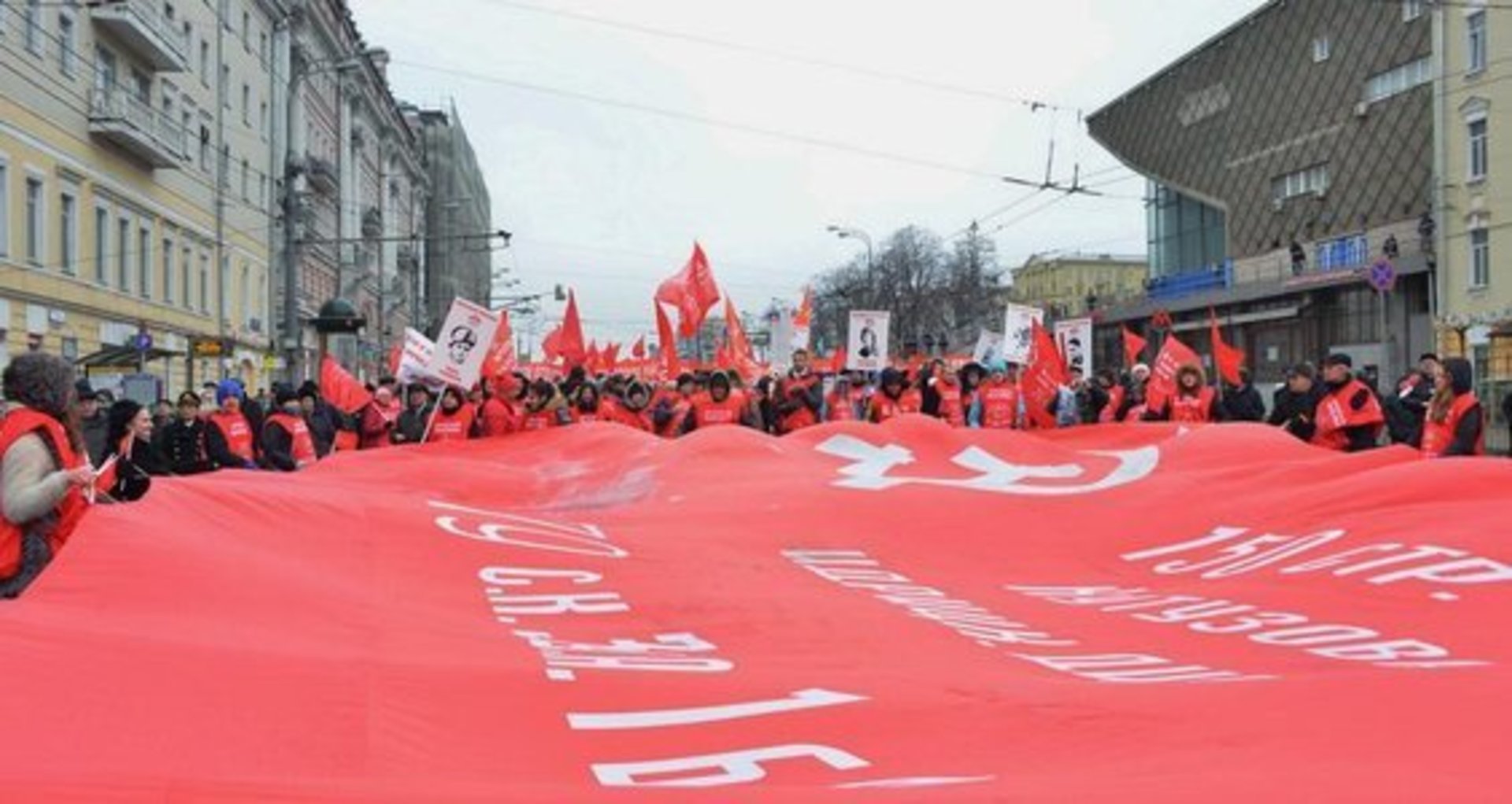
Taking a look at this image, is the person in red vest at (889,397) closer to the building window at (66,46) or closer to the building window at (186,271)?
the building window at (66,46)

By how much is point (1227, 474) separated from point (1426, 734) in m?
5.20

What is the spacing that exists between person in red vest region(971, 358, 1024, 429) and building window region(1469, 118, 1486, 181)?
A: 1243 inches

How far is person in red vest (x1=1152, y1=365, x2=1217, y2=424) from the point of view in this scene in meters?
14.1

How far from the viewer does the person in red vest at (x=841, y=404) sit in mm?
18547

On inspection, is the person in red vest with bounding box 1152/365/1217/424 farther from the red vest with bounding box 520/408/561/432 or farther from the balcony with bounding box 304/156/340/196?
the balcony with bounding box 304/156/340/196

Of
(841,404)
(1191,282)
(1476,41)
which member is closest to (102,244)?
(841,404)

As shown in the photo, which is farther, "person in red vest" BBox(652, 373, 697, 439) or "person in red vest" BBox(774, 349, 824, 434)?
"person in red vest" BBox(774, 349, 824, 434)

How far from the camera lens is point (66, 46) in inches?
1309

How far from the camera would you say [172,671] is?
3830 millimetres

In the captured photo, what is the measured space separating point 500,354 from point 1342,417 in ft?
42.7

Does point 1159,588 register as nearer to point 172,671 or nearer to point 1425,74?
point 172,671

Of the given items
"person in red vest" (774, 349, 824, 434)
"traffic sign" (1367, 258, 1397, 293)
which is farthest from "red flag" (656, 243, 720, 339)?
"traffic sign" (1367, 258, 1397, 293)

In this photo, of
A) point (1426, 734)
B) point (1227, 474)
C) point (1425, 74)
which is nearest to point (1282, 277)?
point (1425, 74)

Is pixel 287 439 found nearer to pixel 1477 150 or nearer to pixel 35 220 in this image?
pixel 35 220
